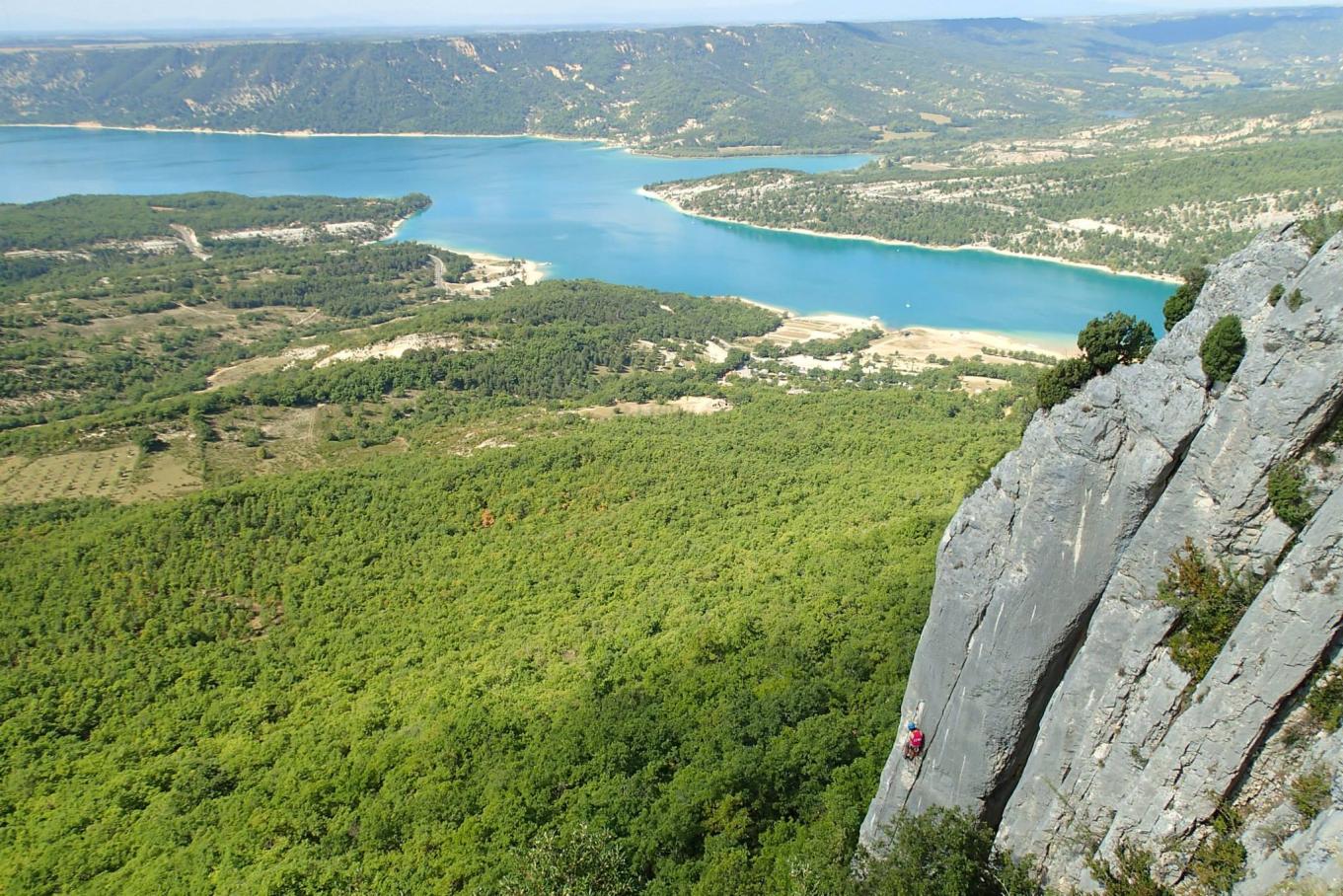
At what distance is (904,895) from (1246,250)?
1214 centimetres

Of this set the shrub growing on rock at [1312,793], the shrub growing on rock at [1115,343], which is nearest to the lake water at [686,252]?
the shrub growing on rock at [1115,343]

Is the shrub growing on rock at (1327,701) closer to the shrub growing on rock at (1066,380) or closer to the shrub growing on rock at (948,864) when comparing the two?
the shrub growing on rock at (1066,380)

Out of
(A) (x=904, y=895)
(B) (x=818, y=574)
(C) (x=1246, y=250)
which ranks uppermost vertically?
(C) (x=1246, y=250)

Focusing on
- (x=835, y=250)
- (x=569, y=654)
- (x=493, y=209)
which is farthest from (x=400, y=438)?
(x=493, y=209)

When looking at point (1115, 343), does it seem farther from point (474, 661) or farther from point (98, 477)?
point (98, 477)

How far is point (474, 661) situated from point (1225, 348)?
2690cm

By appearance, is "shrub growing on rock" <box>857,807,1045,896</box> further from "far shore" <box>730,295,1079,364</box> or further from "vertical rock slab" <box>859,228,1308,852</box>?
"far shore" <box>730,295,1079,364</box>

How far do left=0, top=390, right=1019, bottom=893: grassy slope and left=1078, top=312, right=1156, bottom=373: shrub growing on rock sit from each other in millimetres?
11306

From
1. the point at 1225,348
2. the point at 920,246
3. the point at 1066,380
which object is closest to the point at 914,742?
the point at 1066,380

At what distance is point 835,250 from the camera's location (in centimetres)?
13338

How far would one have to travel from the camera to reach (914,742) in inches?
609

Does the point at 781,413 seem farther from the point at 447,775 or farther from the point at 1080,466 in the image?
the point at 1080,466

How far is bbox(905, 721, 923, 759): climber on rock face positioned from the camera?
1543cm

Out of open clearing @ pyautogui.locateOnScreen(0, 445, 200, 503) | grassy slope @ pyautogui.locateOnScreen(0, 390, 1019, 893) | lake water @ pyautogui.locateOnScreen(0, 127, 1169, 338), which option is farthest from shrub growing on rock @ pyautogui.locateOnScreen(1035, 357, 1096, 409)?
lake water @ pyautogui.locateOnScreen(0, 127, 1169, 338)
